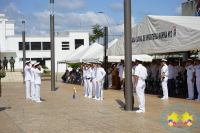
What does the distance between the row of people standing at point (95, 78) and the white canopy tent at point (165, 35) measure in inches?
128

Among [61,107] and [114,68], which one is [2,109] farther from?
[114,68]

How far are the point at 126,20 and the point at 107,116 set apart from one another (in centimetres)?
364

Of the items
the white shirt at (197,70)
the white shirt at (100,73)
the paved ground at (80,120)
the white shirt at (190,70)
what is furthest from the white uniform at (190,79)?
the white shirt at (100,73)

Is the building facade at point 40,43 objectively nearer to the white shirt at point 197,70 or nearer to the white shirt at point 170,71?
the white shirt at point 170,71

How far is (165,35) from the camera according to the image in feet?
53.6

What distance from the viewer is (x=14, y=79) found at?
125 feet

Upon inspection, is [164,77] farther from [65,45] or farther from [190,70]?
[65,45]

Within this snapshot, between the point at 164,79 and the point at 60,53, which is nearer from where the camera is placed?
the point at 164,79

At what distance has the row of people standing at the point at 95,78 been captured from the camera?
51.8 feet

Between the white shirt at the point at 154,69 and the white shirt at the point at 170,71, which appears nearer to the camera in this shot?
the white shirt at the point at 170,71

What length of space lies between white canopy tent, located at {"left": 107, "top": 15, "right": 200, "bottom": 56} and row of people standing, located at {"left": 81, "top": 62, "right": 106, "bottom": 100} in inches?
128

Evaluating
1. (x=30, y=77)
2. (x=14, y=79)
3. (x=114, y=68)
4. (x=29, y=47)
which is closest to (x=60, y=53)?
(x=29, y=47)

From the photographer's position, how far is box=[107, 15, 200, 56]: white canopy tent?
581 inches

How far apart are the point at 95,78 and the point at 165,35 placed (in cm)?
422
